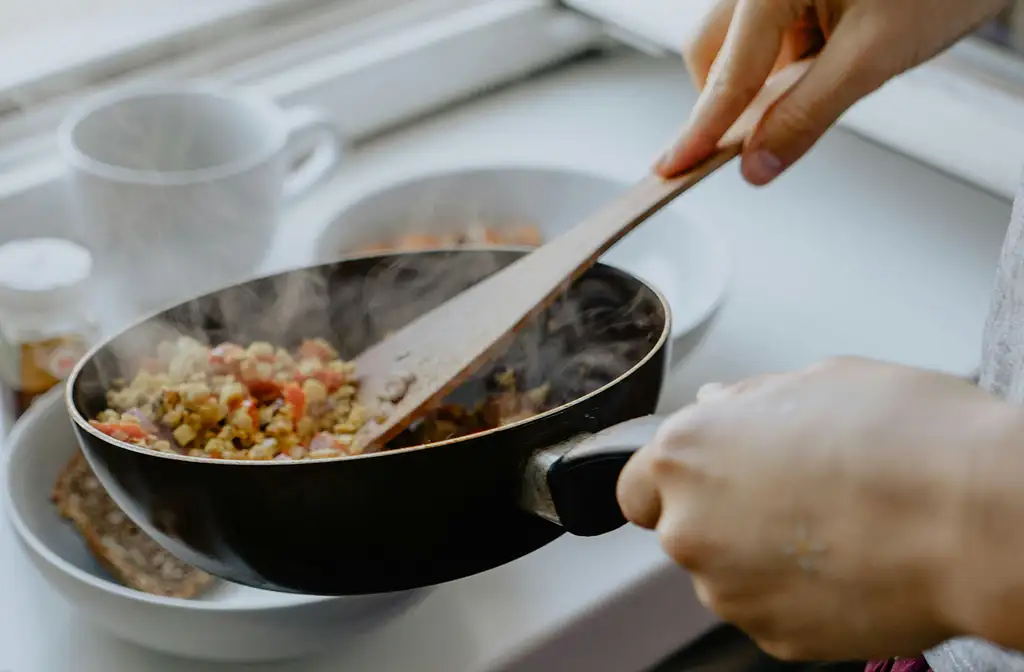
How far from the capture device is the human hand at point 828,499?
355mm

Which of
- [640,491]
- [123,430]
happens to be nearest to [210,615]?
[123,430]

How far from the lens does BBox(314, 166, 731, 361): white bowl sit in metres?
0.78

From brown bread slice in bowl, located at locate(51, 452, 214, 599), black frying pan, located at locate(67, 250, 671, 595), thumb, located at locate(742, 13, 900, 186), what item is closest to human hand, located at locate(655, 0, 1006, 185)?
thumb, located at locate(742, 13, 900, 186)

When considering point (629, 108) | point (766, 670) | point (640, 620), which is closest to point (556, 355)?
point (640, 620)

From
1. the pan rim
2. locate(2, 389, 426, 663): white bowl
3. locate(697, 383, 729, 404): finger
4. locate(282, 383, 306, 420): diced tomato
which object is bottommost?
locate(2, 389, 426, 663): white bowl

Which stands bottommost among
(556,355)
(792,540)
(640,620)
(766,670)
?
(766,670)

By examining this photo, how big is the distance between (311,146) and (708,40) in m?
0.31

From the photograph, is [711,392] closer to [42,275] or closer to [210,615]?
[210,615]

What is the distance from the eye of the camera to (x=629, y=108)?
3.58 feet

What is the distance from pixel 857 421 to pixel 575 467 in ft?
0.35

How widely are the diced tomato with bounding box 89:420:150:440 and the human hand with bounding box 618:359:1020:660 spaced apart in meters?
0.26

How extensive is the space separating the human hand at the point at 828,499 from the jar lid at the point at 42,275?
0.41m

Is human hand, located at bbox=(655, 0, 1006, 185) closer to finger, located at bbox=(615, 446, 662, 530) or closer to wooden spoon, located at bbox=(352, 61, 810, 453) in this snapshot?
wooden spoon, located at bbox=(352, 61, 810, 453)

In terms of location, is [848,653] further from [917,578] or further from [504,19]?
[504,19]
